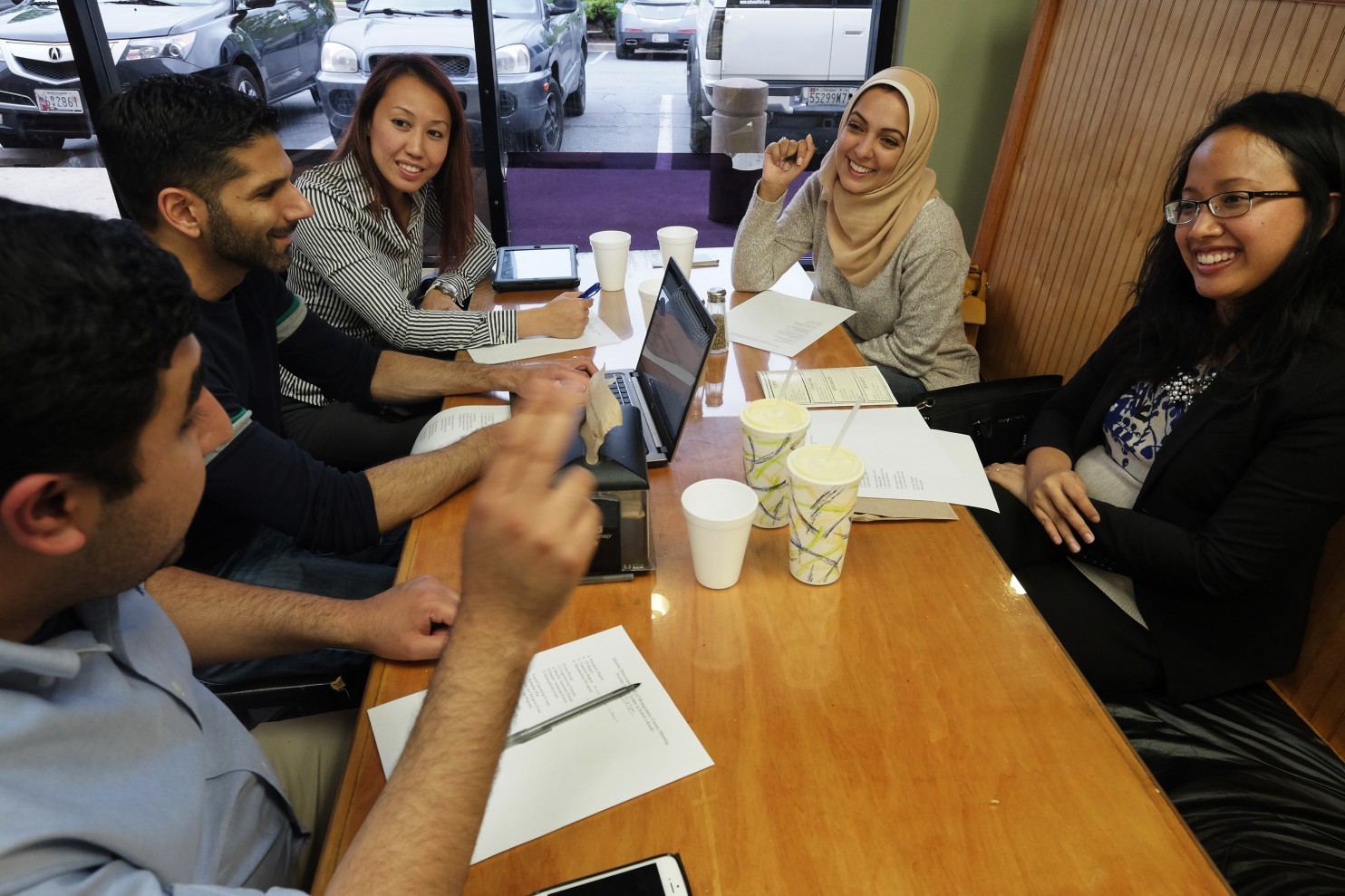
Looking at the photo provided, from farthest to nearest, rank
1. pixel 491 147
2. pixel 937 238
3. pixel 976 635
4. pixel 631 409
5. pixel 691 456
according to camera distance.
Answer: pixel 491 147 → pixel 937 238 → pixel 691 456 → pixel 631 409 → pixel 976 635

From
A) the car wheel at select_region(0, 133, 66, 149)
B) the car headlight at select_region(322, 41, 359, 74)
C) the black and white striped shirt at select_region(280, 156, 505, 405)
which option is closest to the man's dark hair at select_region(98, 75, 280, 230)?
the black and white striped shirt at select_region(280, 156, 505, 405)

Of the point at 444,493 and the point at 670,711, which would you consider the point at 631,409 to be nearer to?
the point at 444,493

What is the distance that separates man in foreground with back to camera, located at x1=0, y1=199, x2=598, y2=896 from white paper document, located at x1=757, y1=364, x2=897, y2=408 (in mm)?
917

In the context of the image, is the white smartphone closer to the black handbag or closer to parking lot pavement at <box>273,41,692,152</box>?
the black handbag

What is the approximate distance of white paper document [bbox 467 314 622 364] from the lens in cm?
184

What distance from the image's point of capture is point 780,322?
1.99m

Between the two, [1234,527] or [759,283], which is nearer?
[1234,527]

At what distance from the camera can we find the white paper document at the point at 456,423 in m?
1.49

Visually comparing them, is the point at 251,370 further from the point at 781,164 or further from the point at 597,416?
the point at 781,164

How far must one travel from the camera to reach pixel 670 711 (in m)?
0.91

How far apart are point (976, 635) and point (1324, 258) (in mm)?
880

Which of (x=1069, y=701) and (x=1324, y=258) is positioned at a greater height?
(x=1324, y=258)

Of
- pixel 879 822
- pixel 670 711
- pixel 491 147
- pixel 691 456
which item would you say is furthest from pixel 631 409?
pixel 491 147

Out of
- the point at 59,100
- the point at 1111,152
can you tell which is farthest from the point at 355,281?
the point at 59,100
